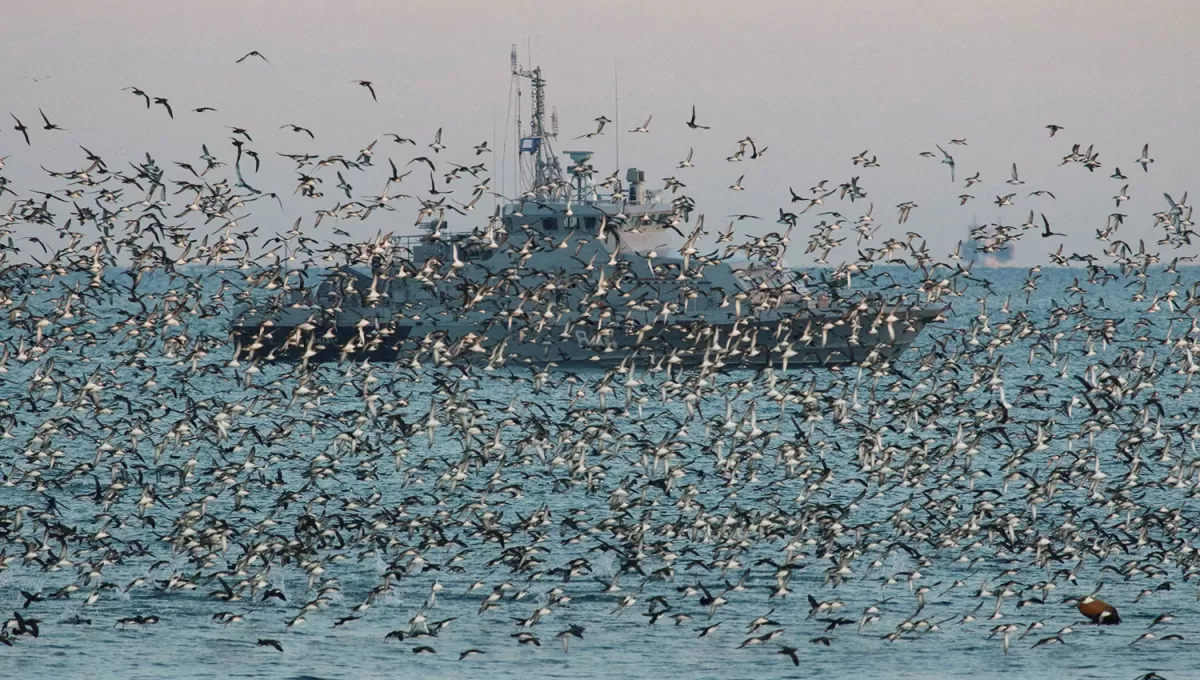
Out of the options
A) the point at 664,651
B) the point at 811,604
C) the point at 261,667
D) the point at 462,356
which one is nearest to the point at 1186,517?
the point at 811,604

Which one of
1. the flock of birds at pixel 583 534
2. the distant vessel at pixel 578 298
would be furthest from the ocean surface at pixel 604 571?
the distant vessel at pixel 578 298

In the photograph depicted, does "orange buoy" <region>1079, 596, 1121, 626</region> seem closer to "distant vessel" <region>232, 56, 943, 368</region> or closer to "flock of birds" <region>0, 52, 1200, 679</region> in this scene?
"flock of birds" <region>0, 52, 1200, 679</region>

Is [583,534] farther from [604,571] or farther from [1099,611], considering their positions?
[1099,611]

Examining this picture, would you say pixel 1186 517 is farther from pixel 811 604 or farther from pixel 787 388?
pixel 811 604

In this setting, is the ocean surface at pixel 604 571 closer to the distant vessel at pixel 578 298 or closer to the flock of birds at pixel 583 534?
the flock of birds at pixel 583 534

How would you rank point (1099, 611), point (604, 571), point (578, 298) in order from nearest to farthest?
point (1099, 611)
point (604, 571)
point (578, 298)

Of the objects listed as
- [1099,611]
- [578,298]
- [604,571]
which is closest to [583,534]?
[604,571]

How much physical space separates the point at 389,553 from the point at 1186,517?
24953 millimetres

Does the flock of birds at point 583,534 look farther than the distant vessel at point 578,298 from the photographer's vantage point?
No

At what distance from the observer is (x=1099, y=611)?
40.7 metres

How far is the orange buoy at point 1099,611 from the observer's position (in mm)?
40219

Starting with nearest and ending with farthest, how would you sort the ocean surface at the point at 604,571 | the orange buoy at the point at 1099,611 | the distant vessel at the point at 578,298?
the ocean surface at the point at 604,571, the orange buoy at the point at 1099,611, the distant vessel at the point at 578,298

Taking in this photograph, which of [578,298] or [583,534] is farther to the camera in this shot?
[578,298]

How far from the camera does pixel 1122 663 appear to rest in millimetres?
36844
